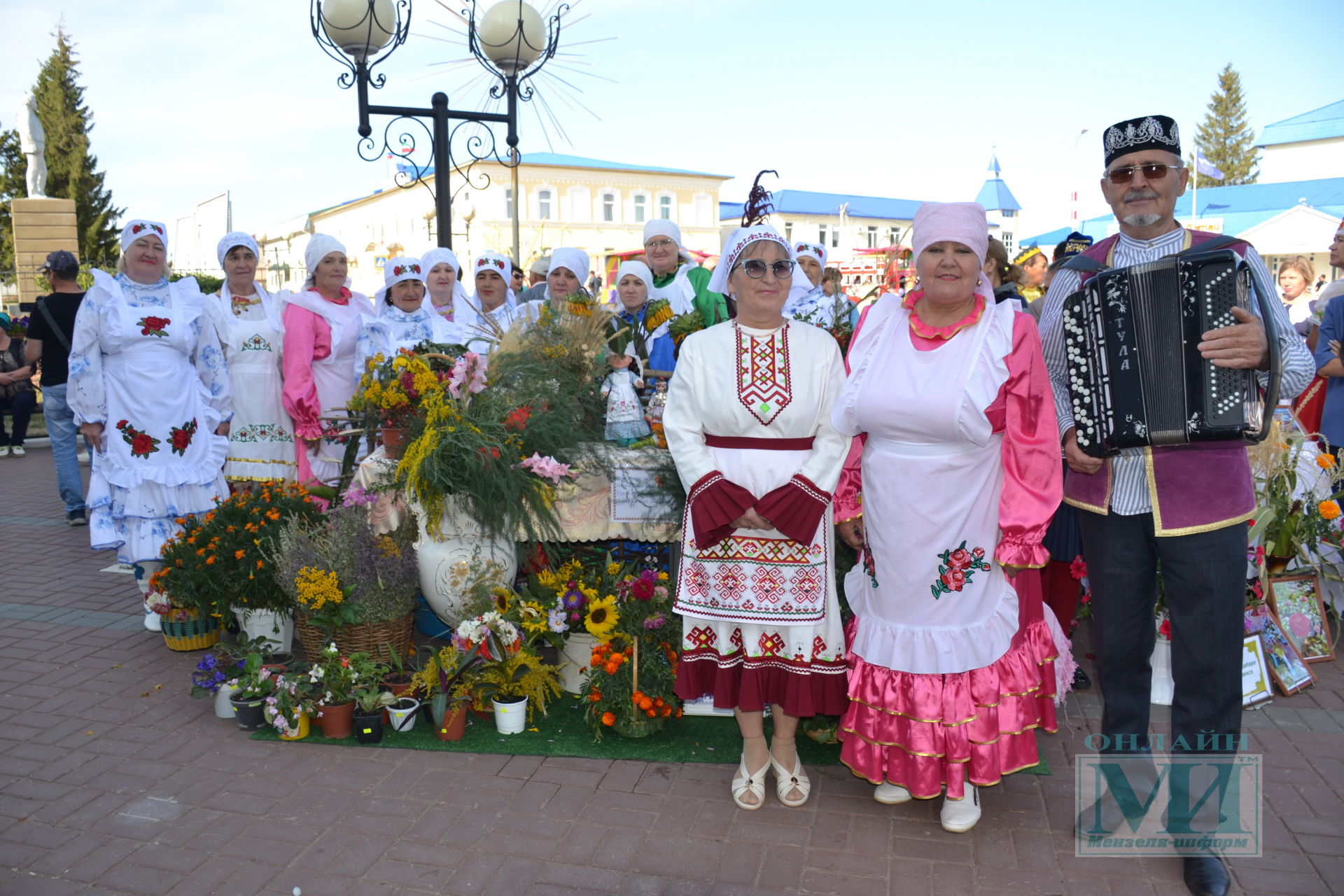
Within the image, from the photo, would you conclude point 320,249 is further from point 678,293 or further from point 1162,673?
point 1162,673

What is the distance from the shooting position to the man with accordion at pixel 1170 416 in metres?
2.87

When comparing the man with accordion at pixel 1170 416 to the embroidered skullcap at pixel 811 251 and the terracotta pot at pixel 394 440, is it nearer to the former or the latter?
the terracotta pot at pixel 394 440

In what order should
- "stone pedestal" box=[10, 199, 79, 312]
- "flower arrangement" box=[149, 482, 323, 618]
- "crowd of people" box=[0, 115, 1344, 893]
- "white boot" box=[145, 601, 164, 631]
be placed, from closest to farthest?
"crowd of people" box=[0, 115, 1344, 893]
"flower arrangement" box=[149, 482, 323, 618]
"white boot" box=[145, 601, 164, 631]
"stone pedestal" box=[10, 199, 79, 312]

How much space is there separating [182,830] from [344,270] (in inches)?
158

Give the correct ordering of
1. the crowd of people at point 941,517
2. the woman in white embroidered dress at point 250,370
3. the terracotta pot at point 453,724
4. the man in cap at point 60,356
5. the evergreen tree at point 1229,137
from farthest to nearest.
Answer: the evergreen tree at point 1229,137, the man in cap at point 60,356, the woman in white embroidered dress at point 250,370, the terracotta pot at point 453,724, the crowd of people at point 941,517

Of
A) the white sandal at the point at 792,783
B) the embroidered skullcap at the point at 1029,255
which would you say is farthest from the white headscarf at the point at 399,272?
the embroidered skullcap at the point at 1029,255

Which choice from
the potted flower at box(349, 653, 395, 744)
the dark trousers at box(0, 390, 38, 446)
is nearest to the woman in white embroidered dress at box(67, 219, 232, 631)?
the potted flower at box(349, 653, 395, 744)

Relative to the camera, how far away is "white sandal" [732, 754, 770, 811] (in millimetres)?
3641

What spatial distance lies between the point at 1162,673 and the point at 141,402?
20.4 ft

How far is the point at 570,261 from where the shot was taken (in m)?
6.73

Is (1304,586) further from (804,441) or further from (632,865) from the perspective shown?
(632,865)

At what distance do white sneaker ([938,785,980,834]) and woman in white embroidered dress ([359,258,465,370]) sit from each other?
4447 mm

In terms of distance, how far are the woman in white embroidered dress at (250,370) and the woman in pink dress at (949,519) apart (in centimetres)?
439

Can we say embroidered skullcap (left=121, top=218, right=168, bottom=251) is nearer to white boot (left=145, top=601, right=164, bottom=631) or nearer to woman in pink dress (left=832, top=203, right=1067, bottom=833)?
white boot (left=145, top=601, right=164, bottom=631)
